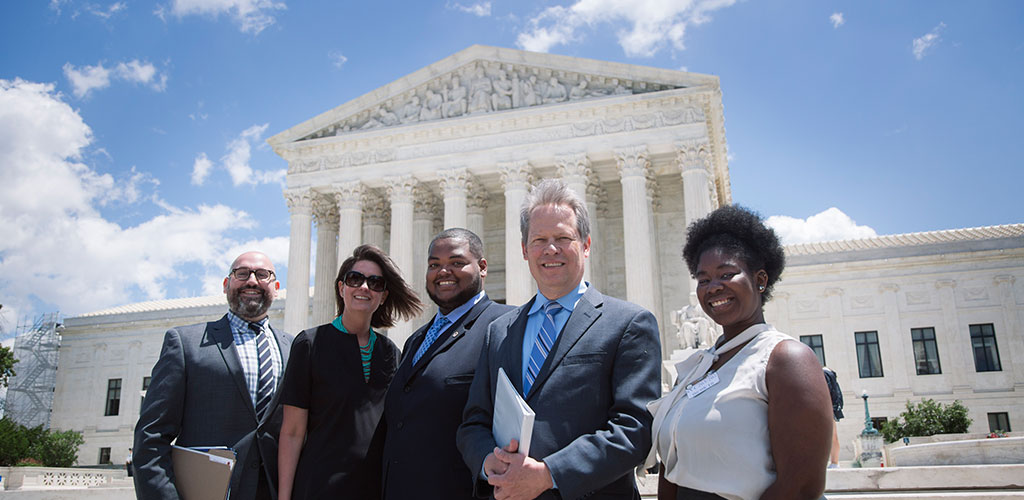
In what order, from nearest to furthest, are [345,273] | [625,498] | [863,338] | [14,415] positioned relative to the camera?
[625,498]
[345,273]
[863,338]
[14,415]

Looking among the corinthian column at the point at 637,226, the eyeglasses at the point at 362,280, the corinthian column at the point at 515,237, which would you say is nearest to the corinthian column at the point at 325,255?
the corinthian column at the point at 515,237

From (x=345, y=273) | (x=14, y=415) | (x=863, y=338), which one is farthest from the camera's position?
(x=14, y=415)

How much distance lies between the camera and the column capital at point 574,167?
1148 inches

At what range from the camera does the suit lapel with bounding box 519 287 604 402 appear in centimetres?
387

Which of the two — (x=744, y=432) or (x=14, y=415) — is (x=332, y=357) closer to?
(x=744, y=432)

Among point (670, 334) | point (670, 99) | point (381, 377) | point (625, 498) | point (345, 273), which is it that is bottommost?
point (625, 498)

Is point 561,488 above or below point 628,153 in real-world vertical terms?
below

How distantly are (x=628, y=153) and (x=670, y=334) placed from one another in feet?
25.8

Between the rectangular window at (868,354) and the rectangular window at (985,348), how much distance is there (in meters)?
4.00

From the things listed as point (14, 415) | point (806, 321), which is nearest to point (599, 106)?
point (806, 321)

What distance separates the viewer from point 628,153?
28.9 metres

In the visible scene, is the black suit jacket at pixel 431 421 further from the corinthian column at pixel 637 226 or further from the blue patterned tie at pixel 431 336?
the corinthian column at pixel 637 226

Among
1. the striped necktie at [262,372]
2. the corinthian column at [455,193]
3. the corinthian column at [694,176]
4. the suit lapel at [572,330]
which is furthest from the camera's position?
the corinthian column at [455,193]

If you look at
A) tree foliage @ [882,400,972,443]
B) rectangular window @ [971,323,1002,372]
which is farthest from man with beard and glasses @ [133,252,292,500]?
rectangular window @ [971,323,1002,372]
